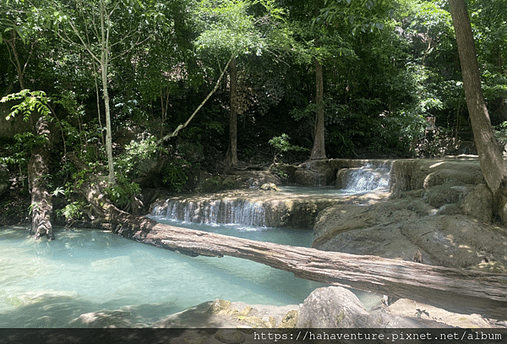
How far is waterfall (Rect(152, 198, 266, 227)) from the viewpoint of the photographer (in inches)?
331

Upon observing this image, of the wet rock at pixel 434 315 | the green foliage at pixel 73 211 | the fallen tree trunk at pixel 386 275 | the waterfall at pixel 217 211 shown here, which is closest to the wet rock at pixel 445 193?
the fallen tree trunk at pixel 386 275

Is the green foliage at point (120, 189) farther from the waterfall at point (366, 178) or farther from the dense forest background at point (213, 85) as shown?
the waterfall at point (366, 178)

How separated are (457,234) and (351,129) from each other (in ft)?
39.0

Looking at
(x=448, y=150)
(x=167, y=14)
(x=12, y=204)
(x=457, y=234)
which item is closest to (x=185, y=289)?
(x=457, y=234)

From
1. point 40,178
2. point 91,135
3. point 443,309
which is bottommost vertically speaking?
point 443,309

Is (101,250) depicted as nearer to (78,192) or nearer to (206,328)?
(78,192)

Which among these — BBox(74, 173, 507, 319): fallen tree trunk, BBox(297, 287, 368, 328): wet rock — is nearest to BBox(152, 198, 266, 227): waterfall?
BBox(74, 173, 507, 319): fallen tree trunk

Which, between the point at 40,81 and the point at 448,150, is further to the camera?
the point at 448,150

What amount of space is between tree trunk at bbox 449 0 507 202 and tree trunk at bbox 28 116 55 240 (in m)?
8.26

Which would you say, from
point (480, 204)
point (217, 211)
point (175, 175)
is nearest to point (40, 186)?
point (175, 175)

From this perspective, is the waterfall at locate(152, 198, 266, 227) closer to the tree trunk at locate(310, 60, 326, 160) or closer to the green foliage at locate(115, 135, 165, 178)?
the green foliage at locate(115, 135, 165, 178)

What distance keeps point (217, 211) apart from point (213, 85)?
22.0ft

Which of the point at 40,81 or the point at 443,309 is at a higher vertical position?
the point at 40,81

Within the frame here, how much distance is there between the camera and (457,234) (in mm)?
4477
